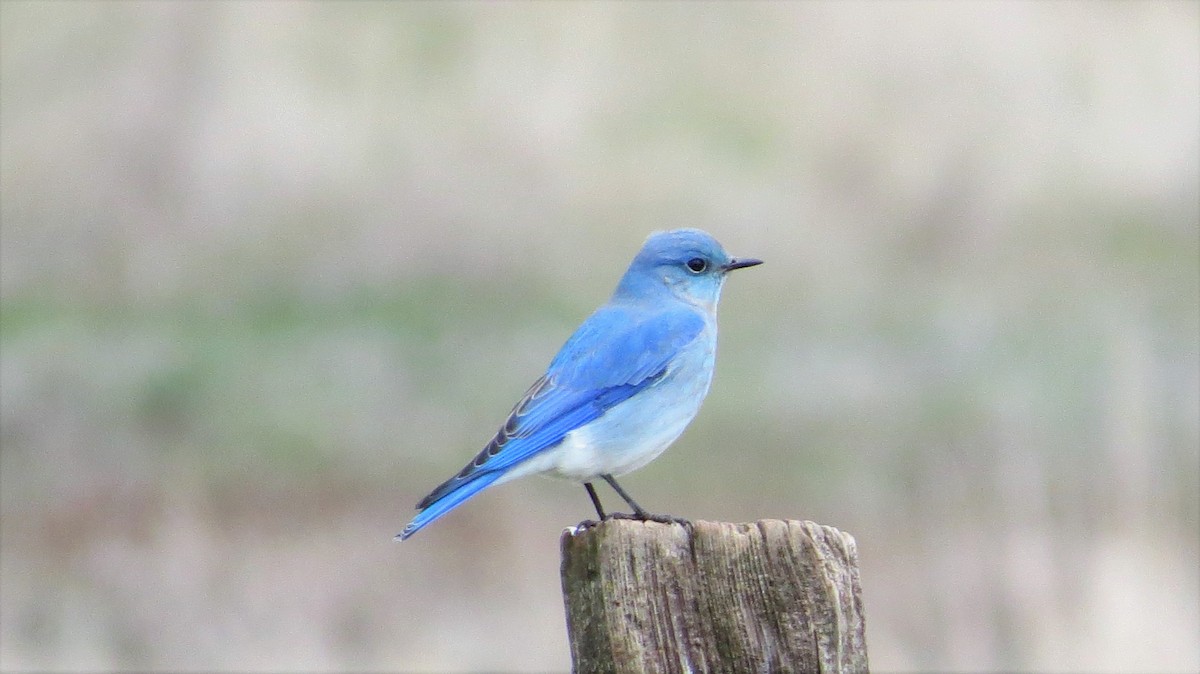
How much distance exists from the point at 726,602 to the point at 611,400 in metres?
2.12

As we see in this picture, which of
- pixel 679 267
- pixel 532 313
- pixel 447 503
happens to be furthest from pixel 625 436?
pixel 532 313

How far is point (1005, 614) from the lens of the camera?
31.6 ft

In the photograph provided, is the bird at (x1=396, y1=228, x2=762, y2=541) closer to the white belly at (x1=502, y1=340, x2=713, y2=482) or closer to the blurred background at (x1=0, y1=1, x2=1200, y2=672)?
the white belly at (x1=502, y1=340, x2=713, y2=482)

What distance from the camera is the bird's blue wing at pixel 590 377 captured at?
4.99 m

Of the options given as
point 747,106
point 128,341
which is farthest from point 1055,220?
point 128,341

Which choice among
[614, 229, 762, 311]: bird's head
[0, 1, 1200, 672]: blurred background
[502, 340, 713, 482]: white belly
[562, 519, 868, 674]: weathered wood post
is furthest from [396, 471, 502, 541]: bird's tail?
[0, 1, 1200, 672]: blurred background

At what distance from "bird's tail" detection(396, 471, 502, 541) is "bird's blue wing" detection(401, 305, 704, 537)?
0.01 meters

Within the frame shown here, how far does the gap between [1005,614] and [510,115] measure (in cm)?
535

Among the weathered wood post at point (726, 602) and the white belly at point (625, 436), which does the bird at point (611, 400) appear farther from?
the weathered wood post at point (726, 602)

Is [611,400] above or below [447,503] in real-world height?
above

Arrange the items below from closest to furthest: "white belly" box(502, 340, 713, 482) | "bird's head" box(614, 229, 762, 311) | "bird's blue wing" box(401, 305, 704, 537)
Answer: "bird's blue wing" box(401, 305, 704, 537) → "white belly" box(502, 340, 713, 482) → "bird's head" box(614, 229, 762, 311)

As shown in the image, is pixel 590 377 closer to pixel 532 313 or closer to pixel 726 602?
pixel 726 602

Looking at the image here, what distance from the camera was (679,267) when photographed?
6.01m

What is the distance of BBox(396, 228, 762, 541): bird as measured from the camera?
5.02 metres
